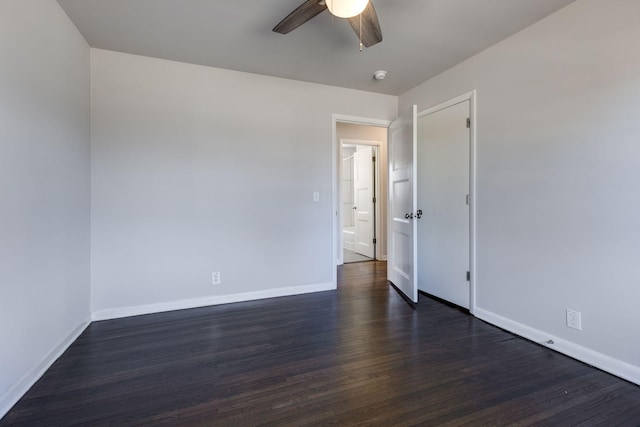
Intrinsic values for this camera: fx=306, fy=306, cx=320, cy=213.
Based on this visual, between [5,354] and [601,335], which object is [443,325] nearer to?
[601,335]

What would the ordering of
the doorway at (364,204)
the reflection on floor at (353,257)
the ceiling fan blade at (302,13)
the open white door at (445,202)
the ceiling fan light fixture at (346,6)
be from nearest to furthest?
the ceiling fan light fixture at (346,6) → the ceiling fan blade at (302,13) → the open white door at (445,202) → the reflection on floor at (353,257) → the doorway at (364,204)

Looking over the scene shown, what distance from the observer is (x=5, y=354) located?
1548 millimetres

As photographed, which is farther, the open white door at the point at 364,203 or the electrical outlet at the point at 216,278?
the open white door at the point at 364,203

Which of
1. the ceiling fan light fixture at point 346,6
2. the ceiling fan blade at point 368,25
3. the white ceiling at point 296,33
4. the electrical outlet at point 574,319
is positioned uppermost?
the white ceiling at point 296,33

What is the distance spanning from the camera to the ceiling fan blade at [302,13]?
1.69 metres

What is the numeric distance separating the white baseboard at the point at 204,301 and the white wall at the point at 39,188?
27cm

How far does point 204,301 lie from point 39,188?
1.71 metres

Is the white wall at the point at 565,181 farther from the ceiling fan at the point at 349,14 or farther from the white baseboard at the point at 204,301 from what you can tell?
the white baseboard at the point at 204,301

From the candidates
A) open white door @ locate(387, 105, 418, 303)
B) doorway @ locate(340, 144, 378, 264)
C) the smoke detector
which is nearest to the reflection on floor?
doorway @ locate(340, 144, 378, 264)

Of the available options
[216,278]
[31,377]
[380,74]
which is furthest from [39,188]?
[380,74]

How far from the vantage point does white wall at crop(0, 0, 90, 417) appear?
1577 mm

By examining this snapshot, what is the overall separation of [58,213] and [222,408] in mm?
1723

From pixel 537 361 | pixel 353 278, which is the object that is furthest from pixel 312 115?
pixel 537 361

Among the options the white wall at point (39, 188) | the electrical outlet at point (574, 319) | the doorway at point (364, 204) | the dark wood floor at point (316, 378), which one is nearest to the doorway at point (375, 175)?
the doorway at point (364, 204)
